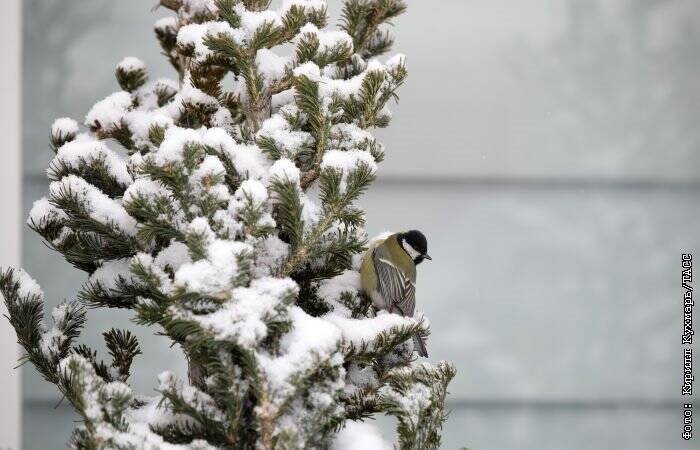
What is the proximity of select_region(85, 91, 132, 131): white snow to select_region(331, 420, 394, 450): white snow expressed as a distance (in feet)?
1.52

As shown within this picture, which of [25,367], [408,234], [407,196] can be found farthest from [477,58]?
[25,367]

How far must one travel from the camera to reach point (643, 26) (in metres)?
1.62

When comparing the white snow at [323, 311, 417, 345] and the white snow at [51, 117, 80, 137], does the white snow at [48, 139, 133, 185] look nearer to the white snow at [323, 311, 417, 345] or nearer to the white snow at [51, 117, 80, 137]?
the white snow at [51, 117, 80, 137]

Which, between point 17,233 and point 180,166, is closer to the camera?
point 180,166

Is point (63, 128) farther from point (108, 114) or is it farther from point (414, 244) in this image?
point (414, 244)

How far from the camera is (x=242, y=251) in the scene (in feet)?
2.01

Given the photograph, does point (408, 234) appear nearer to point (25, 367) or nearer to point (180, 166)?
point (180, 166)

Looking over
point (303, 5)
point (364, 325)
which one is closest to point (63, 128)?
point (303, 5)

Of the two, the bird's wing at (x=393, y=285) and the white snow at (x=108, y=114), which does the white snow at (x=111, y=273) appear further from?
the bird's wing at (x=393, y=285)

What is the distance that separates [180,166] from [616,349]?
4.16ft

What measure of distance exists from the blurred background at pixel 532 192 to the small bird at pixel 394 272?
55cm

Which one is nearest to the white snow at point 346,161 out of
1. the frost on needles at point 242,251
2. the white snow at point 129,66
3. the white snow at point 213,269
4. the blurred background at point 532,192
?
the frost on needles at point 242,251

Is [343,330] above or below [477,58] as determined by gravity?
below

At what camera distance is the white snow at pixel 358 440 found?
0.66m
